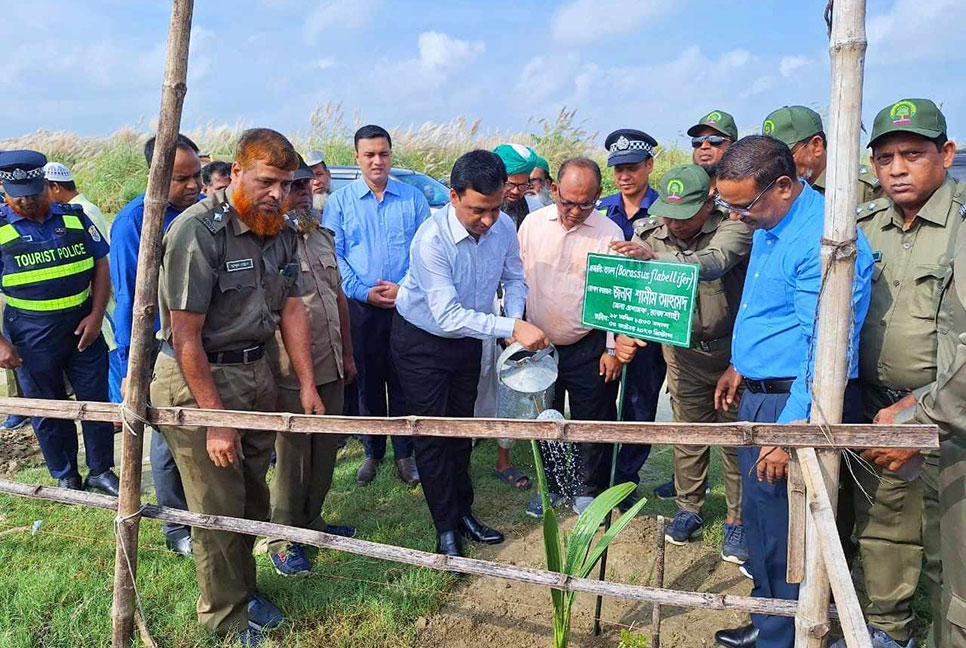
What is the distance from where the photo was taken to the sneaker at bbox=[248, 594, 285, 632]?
9.82 feet

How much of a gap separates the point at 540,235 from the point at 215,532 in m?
2.19

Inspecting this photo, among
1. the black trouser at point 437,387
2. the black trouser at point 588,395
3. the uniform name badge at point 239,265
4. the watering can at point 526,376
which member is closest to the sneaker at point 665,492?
the black trouser at point 588,395

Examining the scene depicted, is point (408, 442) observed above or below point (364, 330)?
below

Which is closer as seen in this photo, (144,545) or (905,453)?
(905,453)

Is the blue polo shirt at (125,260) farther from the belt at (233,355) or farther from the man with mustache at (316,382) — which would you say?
the belt at (233,355)

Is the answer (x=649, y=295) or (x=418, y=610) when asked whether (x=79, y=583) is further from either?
(x=649, y=295)

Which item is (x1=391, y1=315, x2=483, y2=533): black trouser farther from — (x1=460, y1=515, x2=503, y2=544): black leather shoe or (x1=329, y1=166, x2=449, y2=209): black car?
(x1=329, y1=166, x2=449, y2=209): black car

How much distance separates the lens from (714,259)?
10.8 feet

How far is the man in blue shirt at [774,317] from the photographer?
2391mm

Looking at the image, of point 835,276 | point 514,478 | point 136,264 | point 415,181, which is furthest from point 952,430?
point 415,181

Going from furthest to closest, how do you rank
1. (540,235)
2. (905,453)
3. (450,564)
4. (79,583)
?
(540,235) < (79,583) < (450,564) < (905,453)

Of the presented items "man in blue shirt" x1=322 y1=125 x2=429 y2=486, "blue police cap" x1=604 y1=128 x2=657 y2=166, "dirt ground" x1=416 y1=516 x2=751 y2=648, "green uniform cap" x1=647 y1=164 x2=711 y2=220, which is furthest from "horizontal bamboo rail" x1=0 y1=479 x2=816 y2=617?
"blue police cap" x1=604 y1=128 x2=657 y2=166

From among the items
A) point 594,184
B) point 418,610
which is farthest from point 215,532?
point 594,184

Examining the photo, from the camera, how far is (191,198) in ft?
12.3
